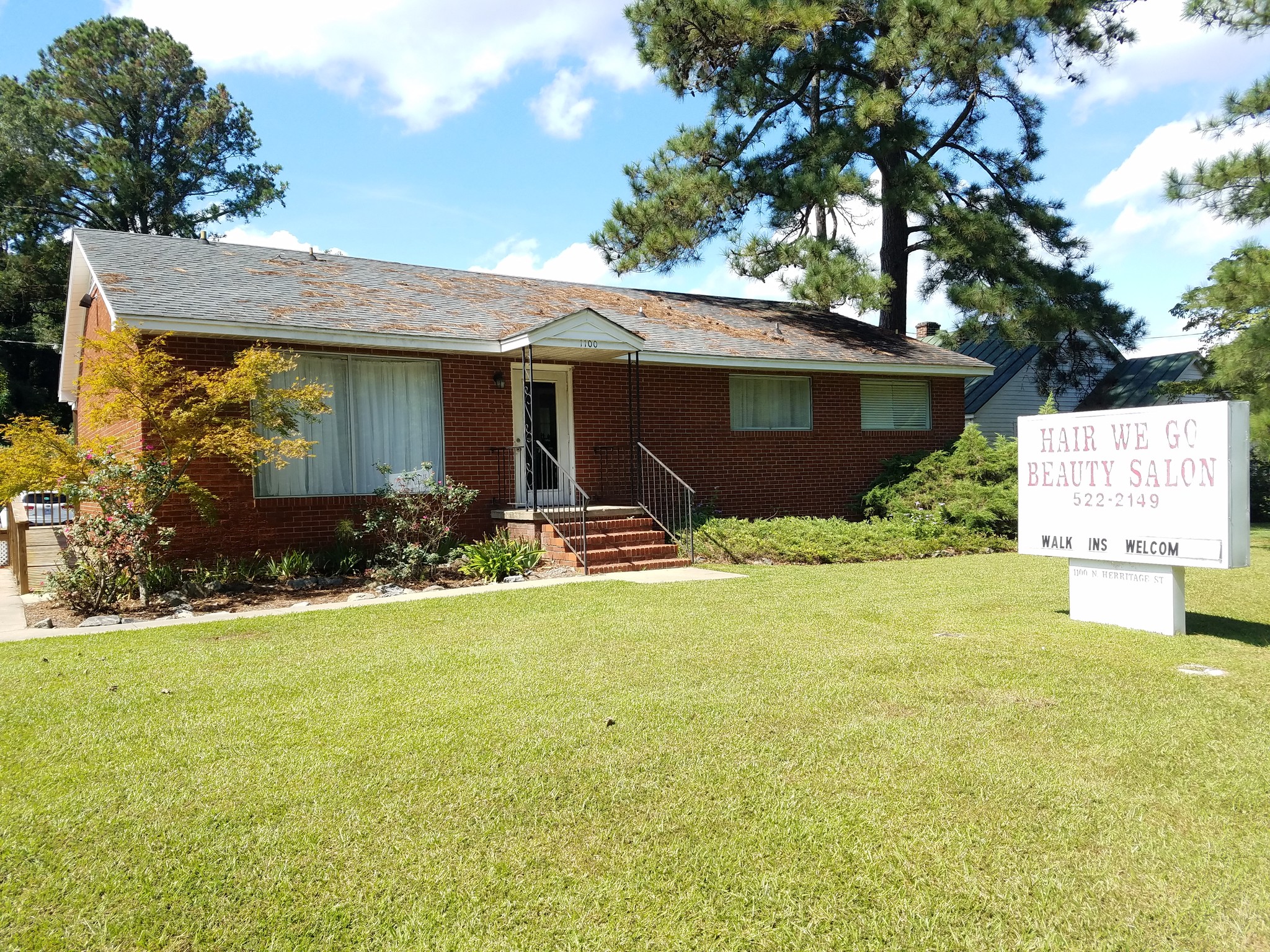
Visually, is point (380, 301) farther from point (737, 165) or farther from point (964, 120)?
point (964, 120)

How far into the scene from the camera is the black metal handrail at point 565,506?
11.2m

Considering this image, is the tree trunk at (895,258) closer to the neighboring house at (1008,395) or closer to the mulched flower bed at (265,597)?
the neighboring house at (1008,395)

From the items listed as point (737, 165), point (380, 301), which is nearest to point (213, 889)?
point (380, 301)

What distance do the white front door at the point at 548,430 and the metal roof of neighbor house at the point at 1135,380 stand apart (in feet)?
54.9

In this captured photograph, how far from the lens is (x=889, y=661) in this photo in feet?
19.9

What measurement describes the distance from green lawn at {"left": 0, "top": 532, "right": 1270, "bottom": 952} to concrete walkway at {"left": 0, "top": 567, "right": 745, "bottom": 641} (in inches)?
38.2

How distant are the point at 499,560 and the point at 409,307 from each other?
4252 millimetres

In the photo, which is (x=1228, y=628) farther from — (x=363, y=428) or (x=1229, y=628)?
(x=363, y=428)

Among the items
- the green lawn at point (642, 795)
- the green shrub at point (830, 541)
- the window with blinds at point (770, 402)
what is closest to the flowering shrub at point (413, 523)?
the green shrub at point (830, 541)

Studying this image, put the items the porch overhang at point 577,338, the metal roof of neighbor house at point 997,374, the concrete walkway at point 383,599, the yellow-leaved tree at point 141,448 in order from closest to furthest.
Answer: the concrete walkway at point 383,599 → the yellow-leaved tree at point 141,448 → the porch overhang at point 577,338 → the metal roof of neighbor house at point 997,374

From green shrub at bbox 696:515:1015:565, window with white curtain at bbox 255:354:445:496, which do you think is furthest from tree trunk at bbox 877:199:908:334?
window with white curtain at bbox 255:354:445:496

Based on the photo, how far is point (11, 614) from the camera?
8.86 metres

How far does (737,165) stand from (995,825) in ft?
64.6

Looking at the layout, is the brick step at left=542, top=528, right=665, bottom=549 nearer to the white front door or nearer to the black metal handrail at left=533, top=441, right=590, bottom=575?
the black metal handrail at left=533, top=441, right=590, bottom=575
